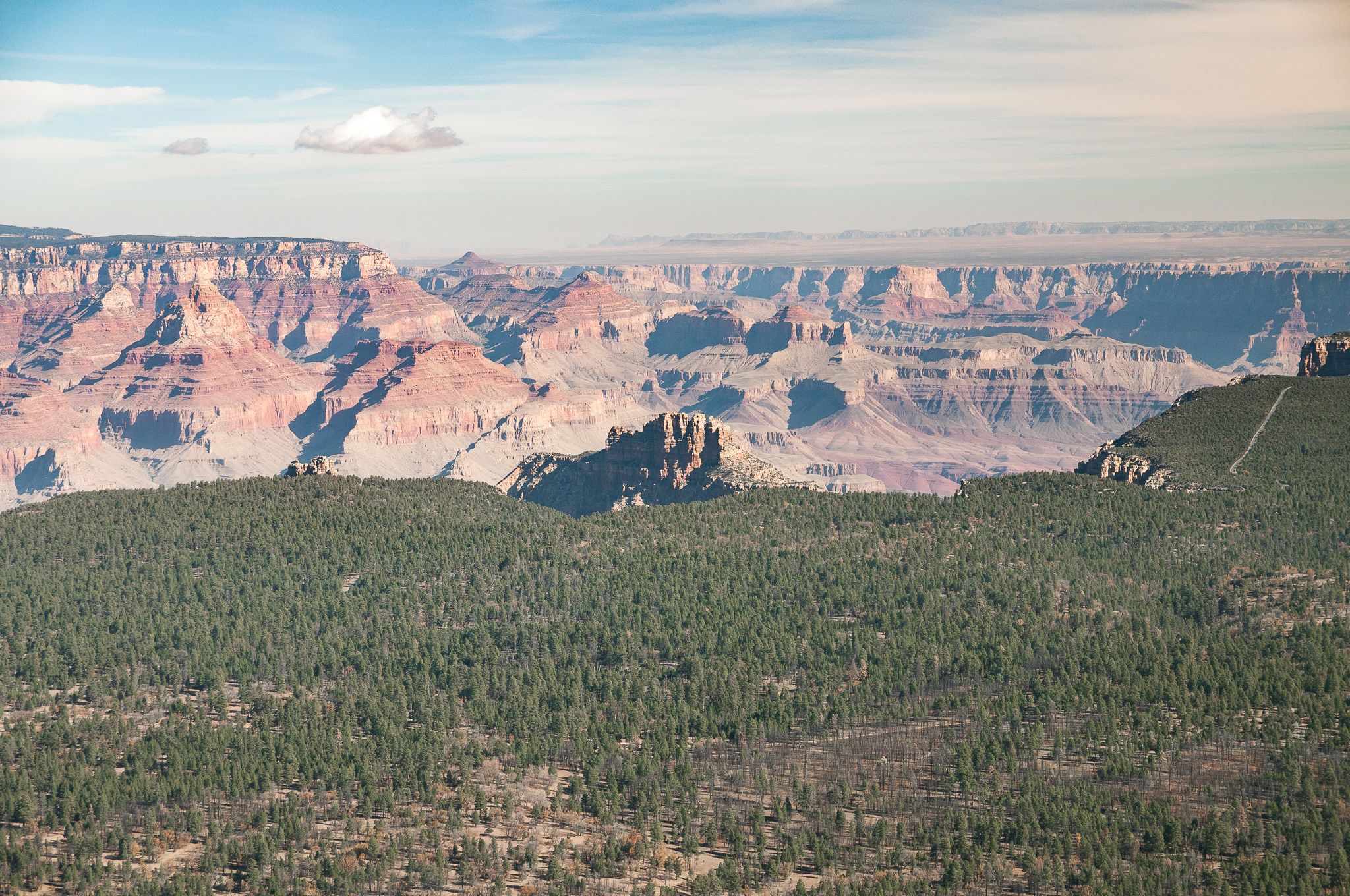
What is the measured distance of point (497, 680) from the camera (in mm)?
129750

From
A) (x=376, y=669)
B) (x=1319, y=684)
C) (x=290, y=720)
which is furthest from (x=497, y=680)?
(x=1319, y=684)

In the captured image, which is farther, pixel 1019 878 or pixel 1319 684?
pixel 1319 684

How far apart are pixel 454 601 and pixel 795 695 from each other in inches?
1816

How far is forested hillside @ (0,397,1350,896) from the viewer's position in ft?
315

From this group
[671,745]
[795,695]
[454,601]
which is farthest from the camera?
[454,601]

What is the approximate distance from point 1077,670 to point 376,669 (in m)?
66.3

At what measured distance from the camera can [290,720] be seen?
11850 cm

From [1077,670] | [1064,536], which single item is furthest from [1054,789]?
[1064,536]

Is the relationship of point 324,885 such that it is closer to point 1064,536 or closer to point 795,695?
point 795,695

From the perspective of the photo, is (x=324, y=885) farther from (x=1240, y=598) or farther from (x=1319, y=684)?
(x=1240, y=598)

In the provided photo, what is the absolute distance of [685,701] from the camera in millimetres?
123812

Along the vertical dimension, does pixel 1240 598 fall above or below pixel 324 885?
above

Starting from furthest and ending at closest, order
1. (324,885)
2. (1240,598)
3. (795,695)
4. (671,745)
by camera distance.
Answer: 1. (1240,598)
2. (795,695)
3. (671,745)
4. (324,885)

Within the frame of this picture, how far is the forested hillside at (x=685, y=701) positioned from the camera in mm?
96062
